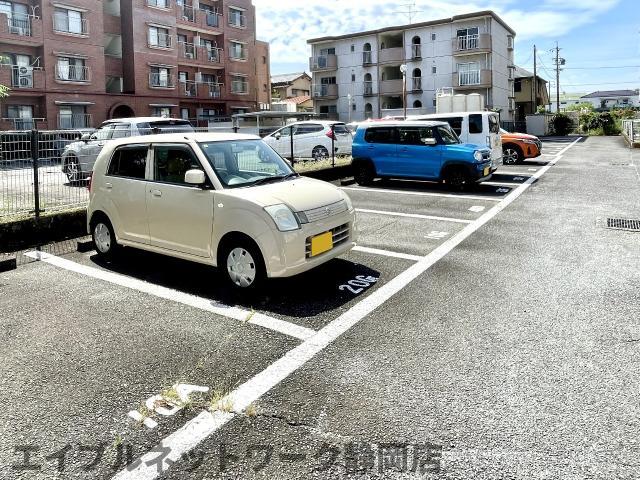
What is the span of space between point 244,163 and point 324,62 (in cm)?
3987

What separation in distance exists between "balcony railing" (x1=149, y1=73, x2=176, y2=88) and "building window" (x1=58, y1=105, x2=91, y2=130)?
490 centimetres

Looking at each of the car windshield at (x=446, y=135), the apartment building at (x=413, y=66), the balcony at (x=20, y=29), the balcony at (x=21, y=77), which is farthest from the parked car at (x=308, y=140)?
the apartment building at (x=413, y=66)

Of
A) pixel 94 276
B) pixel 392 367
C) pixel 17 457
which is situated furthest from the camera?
pixel 94 276

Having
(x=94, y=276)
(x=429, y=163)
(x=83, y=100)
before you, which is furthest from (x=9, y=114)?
(x=94, y=276)

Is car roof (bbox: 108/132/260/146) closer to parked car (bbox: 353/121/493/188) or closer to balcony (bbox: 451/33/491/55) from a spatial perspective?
parked car (bbox: 353/121/493/188)

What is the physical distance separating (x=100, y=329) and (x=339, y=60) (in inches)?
1641

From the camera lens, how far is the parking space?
3047 millimetres

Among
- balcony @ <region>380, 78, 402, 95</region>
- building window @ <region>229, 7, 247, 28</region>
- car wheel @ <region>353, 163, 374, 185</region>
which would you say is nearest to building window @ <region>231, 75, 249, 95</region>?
building window @ <region>229, 7, 247, 28</region>

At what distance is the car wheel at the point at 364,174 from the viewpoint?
13.2 meters

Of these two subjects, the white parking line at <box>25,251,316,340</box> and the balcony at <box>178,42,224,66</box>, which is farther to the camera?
the balcony at <box>178,42,224,66</box>

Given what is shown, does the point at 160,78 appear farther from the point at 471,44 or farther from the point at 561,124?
the point at 561,124

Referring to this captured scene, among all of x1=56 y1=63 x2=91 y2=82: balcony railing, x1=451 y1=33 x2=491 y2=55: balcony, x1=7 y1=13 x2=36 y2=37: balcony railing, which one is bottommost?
x1=56 y1=63 x2=91 y2=82: balcony railing

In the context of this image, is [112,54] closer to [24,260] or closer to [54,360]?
[24,260]

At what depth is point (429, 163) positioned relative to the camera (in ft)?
40.7
